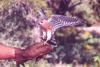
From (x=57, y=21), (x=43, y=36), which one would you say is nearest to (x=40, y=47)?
(x=43, y=36)

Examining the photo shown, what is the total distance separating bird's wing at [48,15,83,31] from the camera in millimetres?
2123

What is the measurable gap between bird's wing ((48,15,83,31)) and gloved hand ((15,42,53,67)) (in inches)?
7.8

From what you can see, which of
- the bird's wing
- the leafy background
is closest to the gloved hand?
the leafy background

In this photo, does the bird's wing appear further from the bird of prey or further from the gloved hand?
the gloved hand

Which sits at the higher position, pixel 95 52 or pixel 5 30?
pixel 5 30

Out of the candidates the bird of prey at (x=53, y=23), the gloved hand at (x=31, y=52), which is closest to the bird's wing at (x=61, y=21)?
the bird of prey at (x=53, y=23)

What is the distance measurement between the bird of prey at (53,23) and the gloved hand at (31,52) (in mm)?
75

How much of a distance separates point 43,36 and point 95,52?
49 cm

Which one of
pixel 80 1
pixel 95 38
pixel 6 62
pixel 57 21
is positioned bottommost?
pixel 6 62

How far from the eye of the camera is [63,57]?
6.95 ft

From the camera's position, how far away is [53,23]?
2.12 metres

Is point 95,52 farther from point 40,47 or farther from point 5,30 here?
point 5,30

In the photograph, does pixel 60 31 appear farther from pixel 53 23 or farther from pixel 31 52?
pixel 31 52

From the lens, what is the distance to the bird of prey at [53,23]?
211 cm
